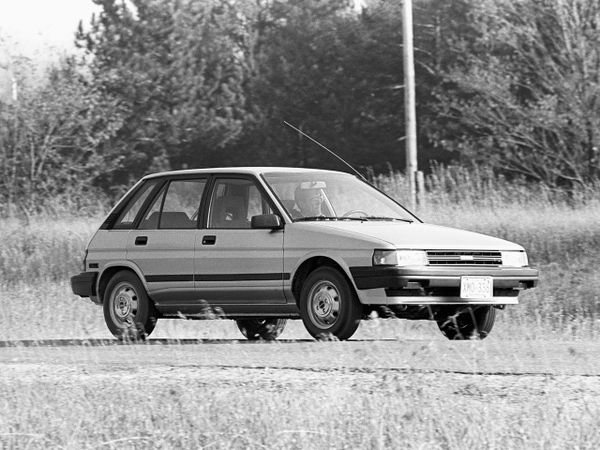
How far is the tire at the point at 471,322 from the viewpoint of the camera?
1359 centimetres

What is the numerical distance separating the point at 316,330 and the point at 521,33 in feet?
73.1

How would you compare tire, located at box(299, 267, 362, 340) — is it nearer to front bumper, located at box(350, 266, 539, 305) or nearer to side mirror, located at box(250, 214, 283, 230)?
front bumper, located at box(350, 266, 539, 305)

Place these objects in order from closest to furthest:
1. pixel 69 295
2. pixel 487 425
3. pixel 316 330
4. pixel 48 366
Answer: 1. pixel 487 425
2. pixel 48 366
3. pixel 316 330
4. pixel 69 295

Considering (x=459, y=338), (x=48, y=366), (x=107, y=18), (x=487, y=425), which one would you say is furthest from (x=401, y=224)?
(x=107, y=18)

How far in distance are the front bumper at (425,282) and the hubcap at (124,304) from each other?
8.65 feet

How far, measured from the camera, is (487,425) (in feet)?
26.6

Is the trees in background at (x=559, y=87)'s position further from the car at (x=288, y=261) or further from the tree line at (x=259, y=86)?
the car at (x=288, y=261)

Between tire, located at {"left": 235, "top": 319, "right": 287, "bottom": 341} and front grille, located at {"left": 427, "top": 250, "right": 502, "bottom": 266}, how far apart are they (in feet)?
9.53

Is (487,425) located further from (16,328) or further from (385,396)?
(16,328)

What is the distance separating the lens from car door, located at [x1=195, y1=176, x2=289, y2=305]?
13.1 m

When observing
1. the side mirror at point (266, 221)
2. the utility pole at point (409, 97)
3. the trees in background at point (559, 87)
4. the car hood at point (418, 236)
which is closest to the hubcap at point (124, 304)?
the side mirror at point (266, 221)

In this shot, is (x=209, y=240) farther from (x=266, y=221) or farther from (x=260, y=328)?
(x=260, y=328)

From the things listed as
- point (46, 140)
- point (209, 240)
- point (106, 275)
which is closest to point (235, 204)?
point (209, 240)

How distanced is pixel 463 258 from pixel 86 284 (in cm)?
396
